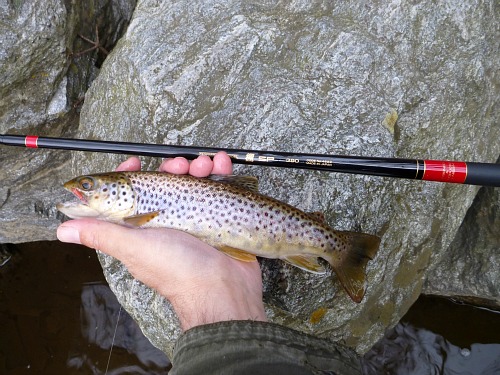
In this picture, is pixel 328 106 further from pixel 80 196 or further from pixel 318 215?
pixel 80 196

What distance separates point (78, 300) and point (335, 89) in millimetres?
3642

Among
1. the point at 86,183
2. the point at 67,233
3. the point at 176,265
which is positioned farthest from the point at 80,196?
the point at 176,265

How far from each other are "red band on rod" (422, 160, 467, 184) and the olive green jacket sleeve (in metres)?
1.16

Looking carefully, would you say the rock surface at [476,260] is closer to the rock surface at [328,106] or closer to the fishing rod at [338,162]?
the rock surface at [328,106]

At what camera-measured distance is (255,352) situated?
2033 millimetres

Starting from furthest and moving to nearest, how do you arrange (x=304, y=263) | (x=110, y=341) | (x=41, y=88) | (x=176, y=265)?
1. (x=110, y=341)
2. (x=41, y=88)
3. (x=304, y=263)
4. (x=176, y=265)

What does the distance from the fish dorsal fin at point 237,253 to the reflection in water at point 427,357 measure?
2444 mm

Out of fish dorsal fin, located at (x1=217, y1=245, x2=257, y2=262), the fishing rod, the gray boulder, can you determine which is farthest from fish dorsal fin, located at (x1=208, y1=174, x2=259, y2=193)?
fish dorsal fin, located at (x1=217, y1=245, x2=257, y2=262)

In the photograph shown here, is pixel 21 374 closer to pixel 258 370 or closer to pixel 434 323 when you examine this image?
pixel 258 370

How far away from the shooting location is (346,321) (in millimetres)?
3385

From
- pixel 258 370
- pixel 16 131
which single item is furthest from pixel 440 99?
pixel 16 131

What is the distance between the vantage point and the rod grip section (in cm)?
244

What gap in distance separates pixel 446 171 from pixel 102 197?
219cm

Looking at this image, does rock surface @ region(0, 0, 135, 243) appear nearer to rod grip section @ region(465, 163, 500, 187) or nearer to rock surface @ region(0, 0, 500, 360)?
rock surface @ region(0, 0, 500, 360)
